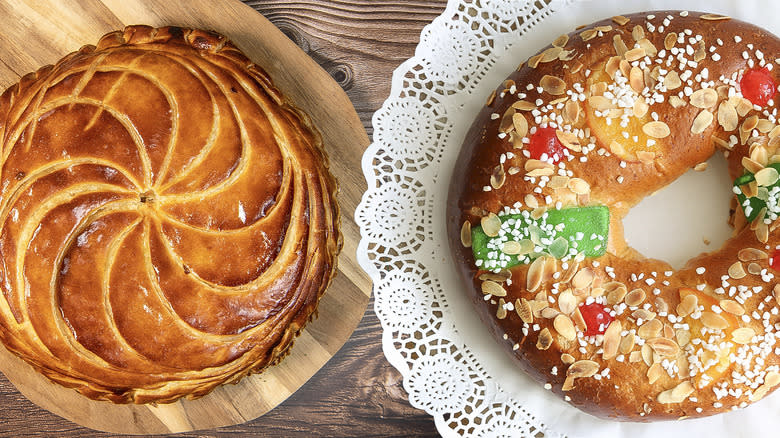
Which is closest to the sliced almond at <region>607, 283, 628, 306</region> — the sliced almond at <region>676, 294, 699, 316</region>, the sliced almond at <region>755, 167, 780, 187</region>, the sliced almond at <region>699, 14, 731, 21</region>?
the sliced almond at <region>676, 294, 699, 316</region>

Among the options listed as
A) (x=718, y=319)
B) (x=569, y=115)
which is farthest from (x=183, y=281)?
(x=718, y=319)

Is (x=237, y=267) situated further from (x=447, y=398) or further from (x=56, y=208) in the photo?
(x=447, y=398)

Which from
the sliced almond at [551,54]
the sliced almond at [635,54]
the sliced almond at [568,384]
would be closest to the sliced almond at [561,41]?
the sliced almond at [551,54]

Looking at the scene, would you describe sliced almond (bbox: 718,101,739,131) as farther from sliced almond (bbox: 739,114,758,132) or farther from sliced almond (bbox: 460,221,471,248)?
sliced almond (bbox: 460,221,471,248)

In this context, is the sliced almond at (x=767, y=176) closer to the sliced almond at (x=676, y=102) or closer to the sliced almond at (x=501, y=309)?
the sliced almond at (x=676, y=102)

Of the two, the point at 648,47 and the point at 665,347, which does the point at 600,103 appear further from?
the point at 665,347
